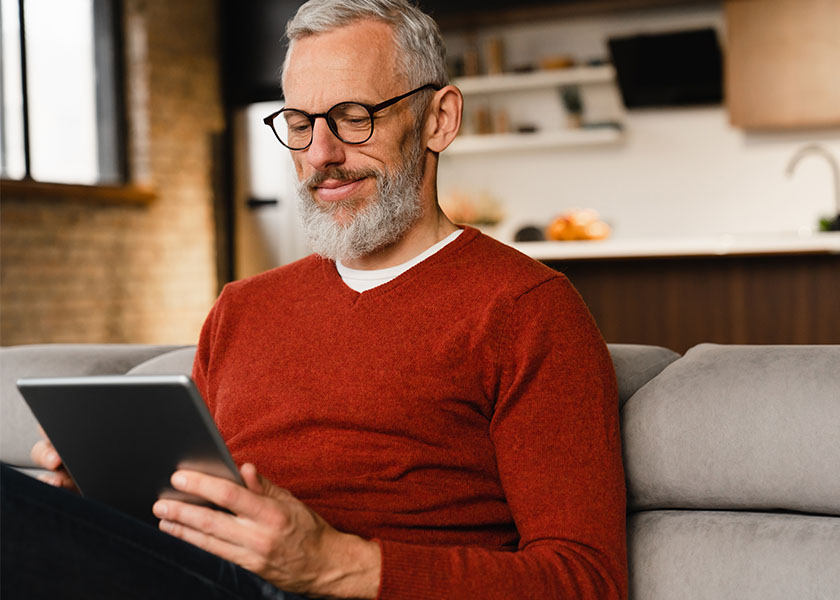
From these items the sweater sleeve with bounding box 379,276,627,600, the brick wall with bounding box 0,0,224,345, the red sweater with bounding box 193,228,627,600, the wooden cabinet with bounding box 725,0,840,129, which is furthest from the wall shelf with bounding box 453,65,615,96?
the sweater sleeve with bounding box 379,276,627,600

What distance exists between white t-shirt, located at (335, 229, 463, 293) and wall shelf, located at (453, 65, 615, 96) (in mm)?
4195

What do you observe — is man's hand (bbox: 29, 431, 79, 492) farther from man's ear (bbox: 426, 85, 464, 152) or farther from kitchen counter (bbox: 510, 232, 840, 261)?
kitchen counter (bbox: 510, 232, 840, 261)

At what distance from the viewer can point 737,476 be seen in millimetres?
1222

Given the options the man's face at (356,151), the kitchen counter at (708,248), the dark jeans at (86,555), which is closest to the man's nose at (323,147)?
the man's face at (356,151)

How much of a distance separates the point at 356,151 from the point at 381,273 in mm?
187

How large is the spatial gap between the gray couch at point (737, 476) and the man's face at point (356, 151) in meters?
0.45

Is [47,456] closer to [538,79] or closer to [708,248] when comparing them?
[708,248]

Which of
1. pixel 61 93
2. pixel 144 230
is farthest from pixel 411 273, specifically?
pixel 144 230

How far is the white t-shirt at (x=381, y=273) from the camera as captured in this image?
1.43m

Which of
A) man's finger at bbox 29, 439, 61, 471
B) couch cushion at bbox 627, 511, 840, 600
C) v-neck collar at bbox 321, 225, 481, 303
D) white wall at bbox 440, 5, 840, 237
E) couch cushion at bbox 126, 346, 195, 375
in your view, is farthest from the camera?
white wall at bbox 440, 5, 840, 237

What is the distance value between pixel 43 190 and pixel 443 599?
421cm

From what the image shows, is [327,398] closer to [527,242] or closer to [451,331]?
[451,331]

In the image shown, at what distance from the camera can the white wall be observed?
5461mm

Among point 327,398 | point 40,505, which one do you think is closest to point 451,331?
point 327,398
